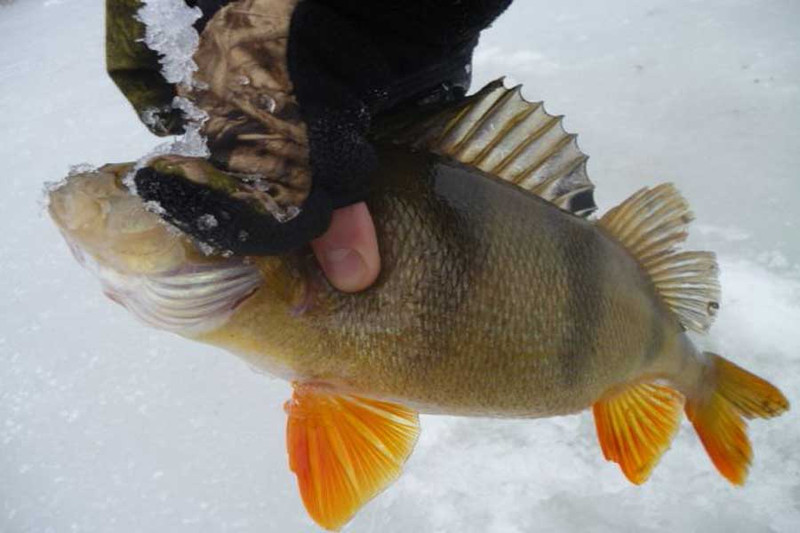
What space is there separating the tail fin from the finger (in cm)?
67

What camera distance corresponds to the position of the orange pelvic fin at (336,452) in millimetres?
828

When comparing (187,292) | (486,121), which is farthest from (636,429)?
(187,292)

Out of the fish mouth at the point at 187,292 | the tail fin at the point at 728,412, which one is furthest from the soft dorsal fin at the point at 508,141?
the tail fin at the point at 728,412

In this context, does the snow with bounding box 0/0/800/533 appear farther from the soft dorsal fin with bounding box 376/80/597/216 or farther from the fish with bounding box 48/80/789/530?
the soft dorsal fin with bounding box 376/80/597/216

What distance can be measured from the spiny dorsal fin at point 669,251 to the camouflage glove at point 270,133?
18.7 inches

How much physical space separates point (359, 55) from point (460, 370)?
0.38 metres

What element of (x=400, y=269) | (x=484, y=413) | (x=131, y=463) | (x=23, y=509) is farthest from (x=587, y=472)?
(x=23, y=509)

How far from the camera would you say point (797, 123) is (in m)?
2.15

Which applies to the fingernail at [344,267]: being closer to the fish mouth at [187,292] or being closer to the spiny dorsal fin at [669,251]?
the fish mouth at [187,292]

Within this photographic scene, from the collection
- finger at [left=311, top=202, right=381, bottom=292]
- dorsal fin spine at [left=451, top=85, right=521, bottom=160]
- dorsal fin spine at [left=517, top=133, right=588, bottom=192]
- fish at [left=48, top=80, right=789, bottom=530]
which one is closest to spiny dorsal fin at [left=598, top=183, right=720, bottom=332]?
fish at [left=48, top=80, right=789, bottom=530]

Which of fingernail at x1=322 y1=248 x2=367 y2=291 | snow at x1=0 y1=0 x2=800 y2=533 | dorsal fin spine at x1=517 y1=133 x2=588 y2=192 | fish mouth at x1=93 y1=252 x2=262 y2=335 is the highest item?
dorsal fin spine at x1=517 y1=133 x2=588 y2=192

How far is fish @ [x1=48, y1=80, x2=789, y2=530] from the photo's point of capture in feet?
2.24

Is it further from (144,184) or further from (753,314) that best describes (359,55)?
(753,314)

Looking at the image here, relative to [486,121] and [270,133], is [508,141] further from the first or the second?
[270,133]
